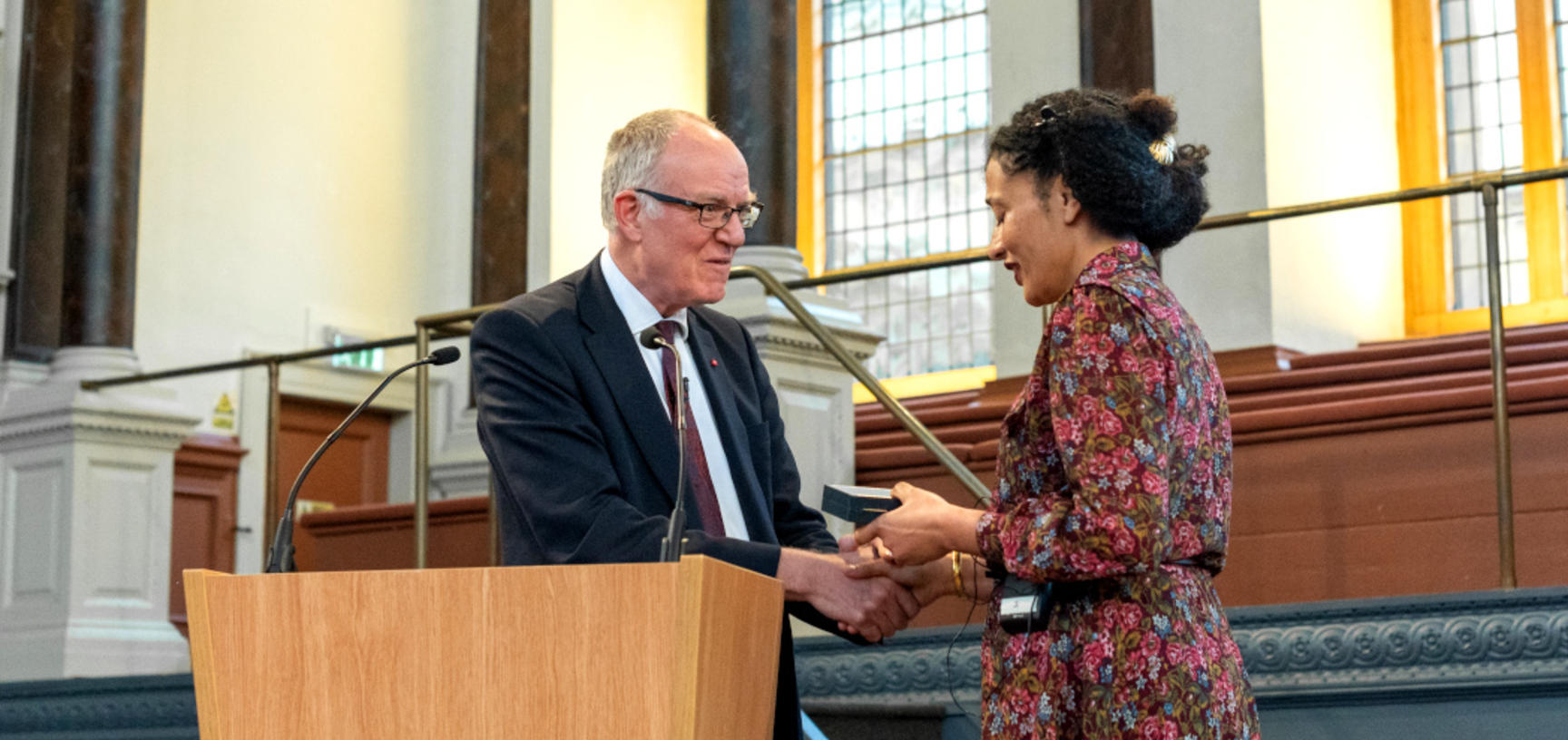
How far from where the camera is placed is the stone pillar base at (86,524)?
22.3 ft

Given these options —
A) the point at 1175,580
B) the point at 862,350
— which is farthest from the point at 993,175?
the point at 862,350

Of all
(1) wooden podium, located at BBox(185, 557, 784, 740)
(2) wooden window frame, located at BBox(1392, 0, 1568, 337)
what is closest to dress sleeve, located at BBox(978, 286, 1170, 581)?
(1) wooden podium, located at BBox(185, 557, 784, 740)

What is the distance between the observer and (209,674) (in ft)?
6.57

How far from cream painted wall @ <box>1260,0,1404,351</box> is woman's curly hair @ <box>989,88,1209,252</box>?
186 inches

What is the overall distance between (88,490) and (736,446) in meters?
4.93

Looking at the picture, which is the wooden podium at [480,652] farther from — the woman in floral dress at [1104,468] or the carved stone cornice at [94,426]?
the carved stone cornice at [94,426]

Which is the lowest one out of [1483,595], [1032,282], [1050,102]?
[1483,595]

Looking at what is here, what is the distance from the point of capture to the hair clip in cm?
219

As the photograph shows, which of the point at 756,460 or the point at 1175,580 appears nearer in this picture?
the point at 1175,580

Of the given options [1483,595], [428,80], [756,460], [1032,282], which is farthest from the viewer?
[428,80]

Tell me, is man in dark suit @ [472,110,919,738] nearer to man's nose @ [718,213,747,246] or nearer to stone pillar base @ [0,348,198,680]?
man's nose @ [718,213,747,246]

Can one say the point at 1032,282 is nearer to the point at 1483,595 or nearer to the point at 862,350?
the point at 1483,595

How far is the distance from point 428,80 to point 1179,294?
4.54 metres

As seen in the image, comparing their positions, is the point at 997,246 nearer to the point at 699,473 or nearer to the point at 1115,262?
the point at 1115,262
